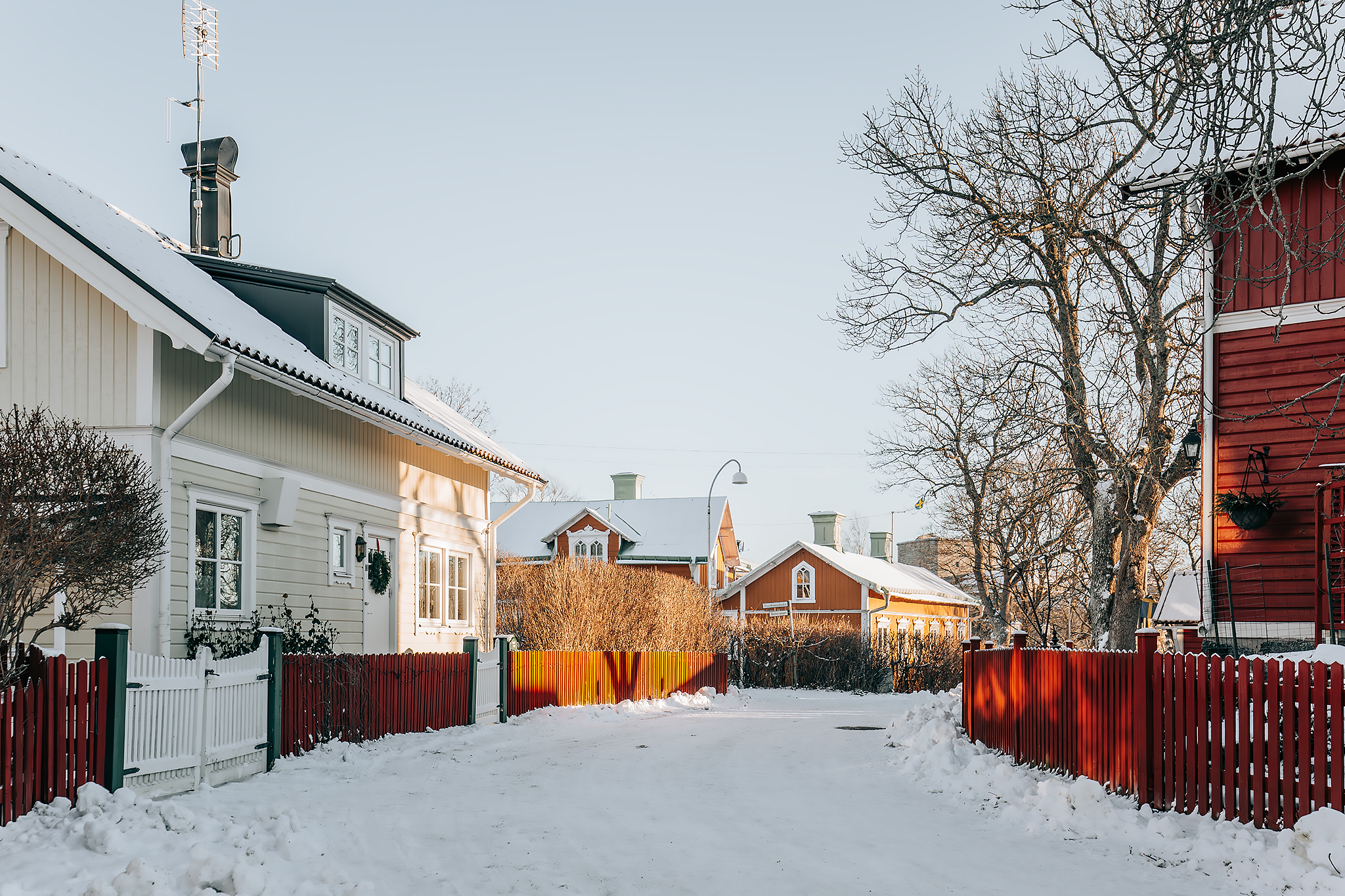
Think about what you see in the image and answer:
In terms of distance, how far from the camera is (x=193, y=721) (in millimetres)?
9367

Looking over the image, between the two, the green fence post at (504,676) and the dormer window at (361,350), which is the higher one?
the dormer window at (361,350)

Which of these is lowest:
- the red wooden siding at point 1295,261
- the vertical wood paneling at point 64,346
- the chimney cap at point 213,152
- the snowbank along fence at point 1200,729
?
the snowbank along fence at point 1200,729

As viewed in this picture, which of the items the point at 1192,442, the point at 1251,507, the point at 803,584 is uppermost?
the point at 1192,442

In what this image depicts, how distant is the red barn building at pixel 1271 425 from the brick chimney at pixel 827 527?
120 feet

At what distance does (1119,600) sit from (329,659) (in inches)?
546

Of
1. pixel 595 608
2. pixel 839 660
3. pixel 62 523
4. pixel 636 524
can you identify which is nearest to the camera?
pixel 62 523

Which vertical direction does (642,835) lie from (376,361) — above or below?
below

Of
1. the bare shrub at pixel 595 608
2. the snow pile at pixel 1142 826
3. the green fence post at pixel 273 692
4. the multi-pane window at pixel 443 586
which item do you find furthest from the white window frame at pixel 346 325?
the snow pile at pixel 1142 826

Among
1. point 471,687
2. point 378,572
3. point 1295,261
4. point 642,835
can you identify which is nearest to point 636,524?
point 378,572

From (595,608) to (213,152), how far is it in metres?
11.8

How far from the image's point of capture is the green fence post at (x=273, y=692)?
1084 cm

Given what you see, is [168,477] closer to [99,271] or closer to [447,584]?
[99,271]

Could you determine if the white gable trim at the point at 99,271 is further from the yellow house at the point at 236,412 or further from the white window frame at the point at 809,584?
the white window frame at the point at 809,584

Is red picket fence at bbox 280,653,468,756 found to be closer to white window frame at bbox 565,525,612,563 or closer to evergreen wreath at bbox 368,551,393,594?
evergreen wreath at bbox 368,551,393,594
